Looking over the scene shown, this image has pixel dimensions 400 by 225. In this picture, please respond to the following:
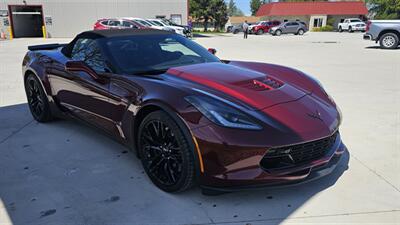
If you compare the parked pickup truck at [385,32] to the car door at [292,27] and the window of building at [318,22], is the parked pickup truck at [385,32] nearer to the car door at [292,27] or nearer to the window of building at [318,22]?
the car door at [292,27]

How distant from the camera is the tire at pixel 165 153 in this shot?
275 centimetres

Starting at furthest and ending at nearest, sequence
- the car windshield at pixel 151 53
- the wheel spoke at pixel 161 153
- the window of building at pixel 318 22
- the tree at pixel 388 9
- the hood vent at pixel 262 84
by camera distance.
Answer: the window of building at pixel 318 22 < the tree at pixel 388 9 < the car windshield at pixel 151 53 < the hood vent at pixel 262 84 < the wheel spoke at pixel 161 153

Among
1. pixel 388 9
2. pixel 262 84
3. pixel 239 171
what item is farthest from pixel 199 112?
pixel 388 9

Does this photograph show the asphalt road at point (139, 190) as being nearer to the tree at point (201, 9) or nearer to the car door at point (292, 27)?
the car door at point (292, 27)

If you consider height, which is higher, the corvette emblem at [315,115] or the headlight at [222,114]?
the headlight at [222,114]

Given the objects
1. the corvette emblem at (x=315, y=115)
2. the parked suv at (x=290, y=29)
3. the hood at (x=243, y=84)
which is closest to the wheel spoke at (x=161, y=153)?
the hood at (x=243, y=84)

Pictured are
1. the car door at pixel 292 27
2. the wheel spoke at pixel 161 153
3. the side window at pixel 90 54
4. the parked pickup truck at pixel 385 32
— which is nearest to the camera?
the wheel spoke at pixel 161 153

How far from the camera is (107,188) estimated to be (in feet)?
10.3

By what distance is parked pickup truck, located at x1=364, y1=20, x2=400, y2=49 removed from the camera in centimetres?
1522

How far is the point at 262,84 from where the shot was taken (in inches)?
128

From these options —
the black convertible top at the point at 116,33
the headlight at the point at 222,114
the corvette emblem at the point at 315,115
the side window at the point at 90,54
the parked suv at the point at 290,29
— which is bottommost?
the parked suv at the point at 290,29

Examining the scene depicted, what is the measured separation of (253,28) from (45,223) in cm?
4276

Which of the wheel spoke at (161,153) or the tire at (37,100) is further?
the tire at (37,100)

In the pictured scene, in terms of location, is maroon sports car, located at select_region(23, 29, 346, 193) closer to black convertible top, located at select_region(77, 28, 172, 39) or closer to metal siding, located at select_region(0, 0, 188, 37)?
black convertible top, located at select_region(77, 28, 172, 39)
